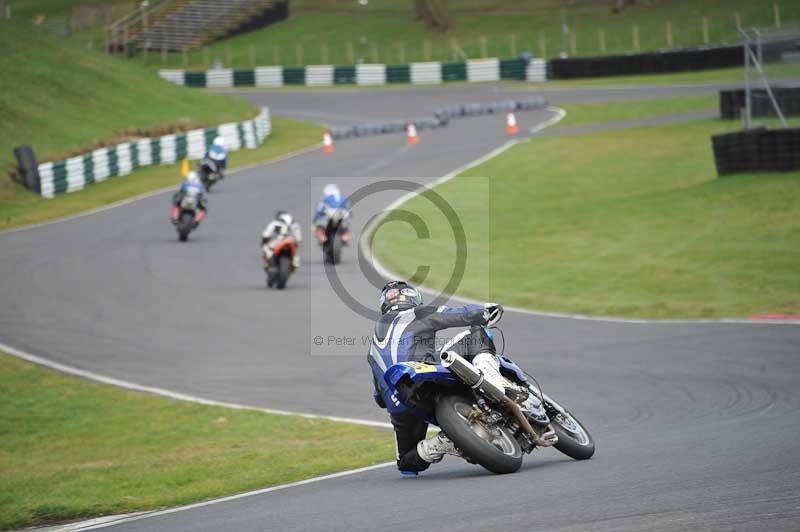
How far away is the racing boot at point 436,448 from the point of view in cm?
854

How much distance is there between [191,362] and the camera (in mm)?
16297

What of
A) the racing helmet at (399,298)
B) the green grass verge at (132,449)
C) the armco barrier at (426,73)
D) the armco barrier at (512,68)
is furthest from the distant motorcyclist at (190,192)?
the armco barrier at (426,73)

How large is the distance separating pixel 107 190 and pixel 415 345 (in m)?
27.9

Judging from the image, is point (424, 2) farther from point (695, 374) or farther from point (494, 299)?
point (695, 374)

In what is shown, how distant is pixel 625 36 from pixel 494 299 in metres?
48.7

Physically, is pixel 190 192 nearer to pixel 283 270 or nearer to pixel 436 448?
pixel 283 270

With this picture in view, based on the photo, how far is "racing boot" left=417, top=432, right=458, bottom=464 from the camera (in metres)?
8.54

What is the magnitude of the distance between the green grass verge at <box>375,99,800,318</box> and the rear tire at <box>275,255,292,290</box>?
2883mm

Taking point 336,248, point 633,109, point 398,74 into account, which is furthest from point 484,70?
point 336,248

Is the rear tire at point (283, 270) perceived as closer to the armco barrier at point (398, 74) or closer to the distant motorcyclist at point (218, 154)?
the distant motorcyclist at point (218, 154)

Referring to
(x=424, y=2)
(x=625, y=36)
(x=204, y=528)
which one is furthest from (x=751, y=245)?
(x=424, y=2)

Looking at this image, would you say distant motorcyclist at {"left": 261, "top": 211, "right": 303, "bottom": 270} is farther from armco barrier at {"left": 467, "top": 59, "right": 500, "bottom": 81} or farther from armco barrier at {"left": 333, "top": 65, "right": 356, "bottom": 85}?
armco barrier at {"left": 333, "top": 65, "right": 356, "bottom": 85}

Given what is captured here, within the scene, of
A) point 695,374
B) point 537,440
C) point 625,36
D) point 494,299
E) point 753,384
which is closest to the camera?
point 537,440

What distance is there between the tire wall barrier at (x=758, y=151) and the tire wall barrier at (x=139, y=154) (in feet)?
62.5
